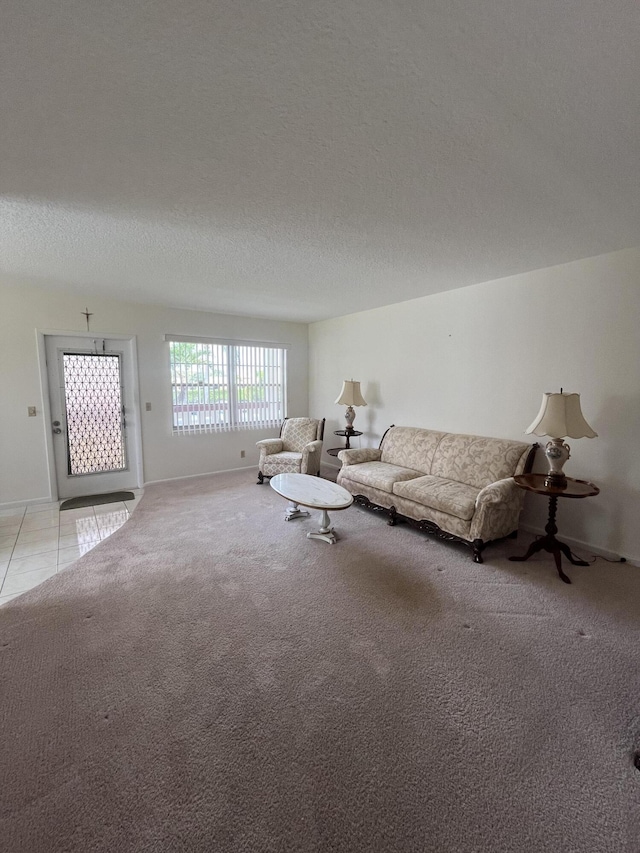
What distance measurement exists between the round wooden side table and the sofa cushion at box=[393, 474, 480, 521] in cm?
44

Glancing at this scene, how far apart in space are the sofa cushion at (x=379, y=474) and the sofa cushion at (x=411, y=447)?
0.31 ft

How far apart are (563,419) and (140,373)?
4.90 metres

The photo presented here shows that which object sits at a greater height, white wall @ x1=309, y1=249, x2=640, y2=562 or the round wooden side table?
white wall @ x1=309, y1=249, x2=640, y2=562

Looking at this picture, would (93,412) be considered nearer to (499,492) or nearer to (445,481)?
(445,481)

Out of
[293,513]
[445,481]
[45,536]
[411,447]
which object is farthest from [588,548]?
[45,536]

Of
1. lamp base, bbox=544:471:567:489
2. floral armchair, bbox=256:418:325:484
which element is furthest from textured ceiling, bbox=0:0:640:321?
floral armchair, bbox=256:418:325:484

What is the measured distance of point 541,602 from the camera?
7.90 ft

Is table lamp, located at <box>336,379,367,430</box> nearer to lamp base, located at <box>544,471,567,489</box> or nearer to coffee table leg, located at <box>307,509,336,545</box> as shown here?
coffee table leg, located at <box>307,509,336,545</box>

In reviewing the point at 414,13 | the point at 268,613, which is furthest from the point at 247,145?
the point at 268,613

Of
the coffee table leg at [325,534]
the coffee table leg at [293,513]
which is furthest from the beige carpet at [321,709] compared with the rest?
the coffee table leg at [293,513]

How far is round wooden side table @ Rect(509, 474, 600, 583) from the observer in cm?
266

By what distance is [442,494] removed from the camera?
3197 mm

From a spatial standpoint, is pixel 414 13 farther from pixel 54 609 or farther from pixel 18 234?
pixel 54 609

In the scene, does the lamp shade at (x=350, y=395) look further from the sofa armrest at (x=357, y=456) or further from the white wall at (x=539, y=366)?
the sofa armrest at (x=357, y=456)
